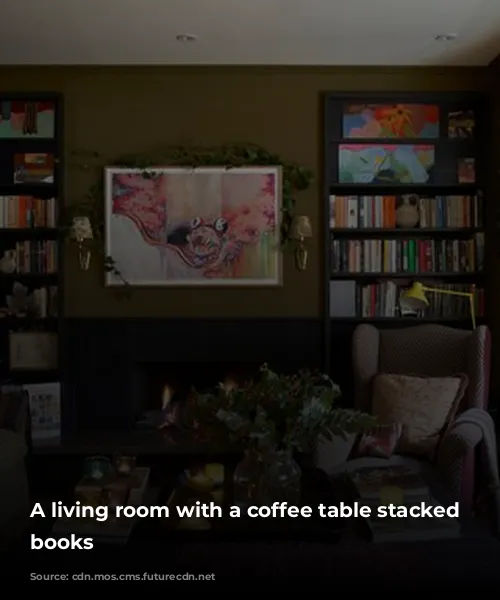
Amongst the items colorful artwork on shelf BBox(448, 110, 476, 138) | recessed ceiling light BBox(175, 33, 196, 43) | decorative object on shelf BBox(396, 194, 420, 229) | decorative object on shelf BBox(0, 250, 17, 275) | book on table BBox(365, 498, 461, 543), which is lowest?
book on table BBox(365, 498, 461, 543)

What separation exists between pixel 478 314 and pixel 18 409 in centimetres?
295

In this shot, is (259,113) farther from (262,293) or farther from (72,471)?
(72,471)

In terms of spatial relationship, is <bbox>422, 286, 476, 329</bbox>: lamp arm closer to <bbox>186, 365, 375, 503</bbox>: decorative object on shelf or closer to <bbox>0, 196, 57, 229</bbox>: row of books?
<bbox>186, 365, 375, 503</bbox>: decorative object on shelf

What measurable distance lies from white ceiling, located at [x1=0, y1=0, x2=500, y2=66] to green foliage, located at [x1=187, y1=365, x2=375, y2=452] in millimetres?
2069

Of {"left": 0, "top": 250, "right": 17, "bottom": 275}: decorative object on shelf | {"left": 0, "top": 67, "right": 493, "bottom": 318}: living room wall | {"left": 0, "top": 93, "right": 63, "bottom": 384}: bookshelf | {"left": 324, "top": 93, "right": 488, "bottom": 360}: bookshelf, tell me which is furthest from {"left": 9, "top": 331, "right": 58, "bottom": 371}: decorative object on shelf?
{"left": 324, "top": 93, "right": 488, "bottom": 360}: bookshelf

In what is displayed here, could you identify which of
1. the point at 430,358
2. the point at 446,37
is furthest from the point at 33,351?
the point at 446,37

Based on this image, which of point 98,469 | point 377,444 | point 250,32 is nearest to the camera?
point 98,469

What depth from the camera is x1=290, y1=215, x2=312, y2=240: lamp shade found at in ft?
15.2

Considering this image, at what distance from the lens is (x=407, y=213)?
473 centimetres

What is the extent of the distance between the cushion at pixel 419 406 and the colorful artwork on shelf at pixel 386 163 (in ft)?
4.77

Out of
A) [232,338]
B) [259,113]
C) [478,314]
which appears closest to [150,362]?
[232,338]

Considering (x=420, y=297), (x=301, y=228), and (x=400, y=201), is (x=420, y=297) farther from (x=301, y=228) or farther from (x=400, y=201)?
(x=301, y=228)

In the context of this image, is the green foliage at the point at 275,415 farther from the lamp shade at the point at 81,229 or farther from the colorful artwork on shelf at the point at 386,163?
the colorful artwork on shelf at the point at 386,163

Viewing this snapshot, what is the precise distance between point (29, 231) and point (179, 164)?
107 cm
